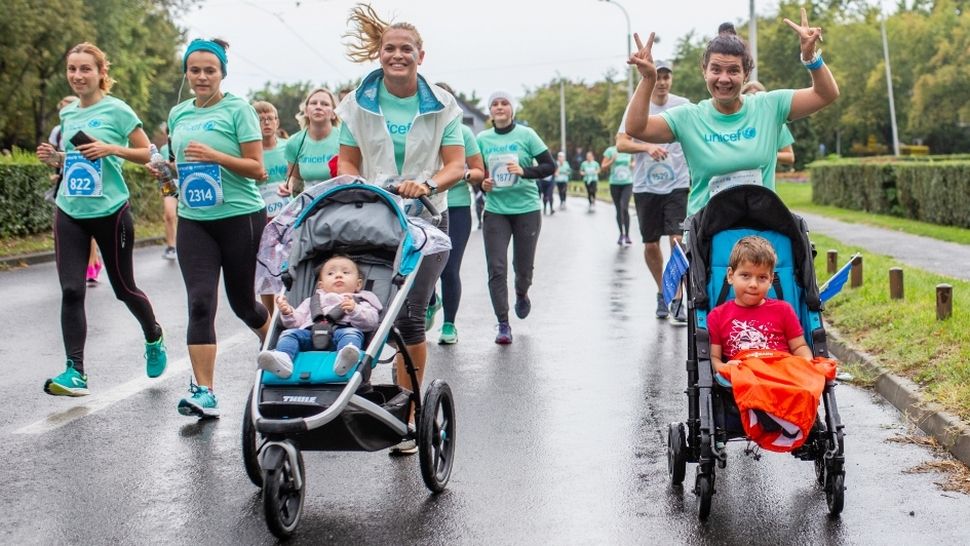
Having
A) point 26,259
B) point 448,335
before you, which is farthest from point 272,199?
point 26,259

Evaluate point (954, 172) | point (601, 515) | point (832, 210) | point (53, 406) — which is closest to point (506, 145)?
point (53, 406)

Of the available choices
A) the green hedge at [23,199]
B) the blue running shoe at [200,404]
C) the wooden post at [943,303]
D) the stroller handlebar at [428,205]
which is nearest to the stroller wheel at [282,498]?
the stroller handlebar at [428,205]

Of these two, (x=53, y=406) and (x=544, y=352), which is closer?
(x=53, y=406)

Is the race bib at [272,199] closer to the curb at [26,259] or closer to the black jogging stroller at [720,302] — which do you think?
the black jogging stroller at [720,302]

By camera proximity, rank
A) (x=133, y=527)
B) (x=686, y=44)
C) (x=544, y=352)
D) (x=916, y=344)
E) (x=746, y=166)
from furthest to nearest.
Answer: (x=686, y=44) < (x=544, y=352) < (x=916, y=344) < (x=746, y=166) < (x=133, y=527)

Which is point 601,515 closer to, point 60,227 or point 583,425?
point 583,425

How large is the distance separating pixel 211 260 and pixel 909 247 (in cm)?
1278

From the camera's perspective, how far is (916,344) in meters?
8.06

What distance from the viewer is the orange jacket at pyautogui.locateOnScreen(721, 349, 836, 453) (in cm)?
468

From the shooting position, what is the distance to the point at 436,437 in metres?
5.24

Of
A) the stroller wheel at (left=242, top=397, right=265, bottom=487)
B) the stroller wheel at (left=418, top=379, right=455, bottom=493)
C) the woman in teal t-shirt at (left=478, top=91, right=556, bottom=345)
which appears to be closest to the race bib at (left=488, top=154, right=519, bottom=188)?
the woman in teal t-shirt at (left=478, top=91, right=556, bottom=345)

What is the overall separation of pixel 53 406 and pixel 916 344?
17.6 feet

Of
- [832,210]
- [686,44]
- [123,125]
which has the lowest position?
[832,210]

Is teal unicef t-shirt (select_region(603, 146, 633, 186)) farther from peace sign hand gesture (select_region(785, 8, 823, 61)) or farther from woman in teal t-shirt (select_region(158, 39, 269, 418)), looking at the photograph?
peace sign hand gesture (select_region(785, 8, 823, 61))
